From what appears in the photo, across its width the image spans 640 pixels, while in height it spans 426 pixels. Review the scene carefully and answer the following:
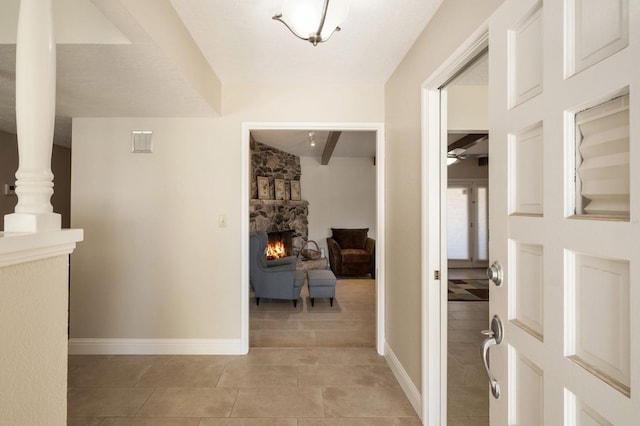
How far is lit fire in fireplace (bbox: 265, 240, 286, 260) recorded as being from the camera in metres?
5.86

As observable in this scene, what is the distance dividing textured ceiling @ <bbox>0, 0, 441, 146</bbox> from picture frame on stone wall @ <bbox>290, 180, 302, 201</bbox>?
13.2 ft

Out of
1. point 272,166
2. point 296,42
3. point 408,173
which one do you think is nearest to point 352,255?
point 272,166

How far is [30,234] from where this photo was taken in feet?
2.74

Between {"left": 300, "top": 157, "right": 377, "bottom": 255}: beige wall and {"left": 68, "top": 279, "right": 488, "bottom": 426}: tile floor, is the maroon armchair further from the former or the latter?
{"left": 68, "top": 279, "right": 488, "bottom": 426}: tile floor

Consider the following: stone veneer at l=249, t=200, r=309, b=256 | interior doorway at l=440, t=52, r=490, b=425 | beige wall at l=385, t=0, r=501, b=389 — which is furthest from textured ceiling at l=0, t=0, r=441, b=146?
stone veneer at l=249, t=200, r=309, b=256

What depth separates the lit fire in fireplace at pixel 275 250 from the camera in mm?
5863

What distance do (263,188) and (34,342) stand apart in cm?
519

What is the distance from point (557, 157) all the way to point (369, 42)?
1.74 metres

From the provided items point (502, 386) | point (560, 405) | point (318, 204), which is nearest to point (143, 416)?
point (502, 386)

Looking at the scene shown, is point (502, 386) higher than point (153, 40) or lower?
lower

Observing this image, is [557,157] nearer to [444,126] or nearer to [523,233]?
[523,233]

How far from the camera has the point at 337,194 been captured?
7.19 m

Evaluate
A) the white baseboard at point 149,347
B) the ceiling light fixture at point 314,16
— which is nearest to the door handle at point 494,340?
the ceiling light fixture at point 314,16

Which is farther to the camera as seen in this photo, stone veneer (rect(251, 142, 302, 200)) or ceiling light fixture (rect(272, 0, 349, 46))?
stone veneer (rect(251, 142, 302, 200))
